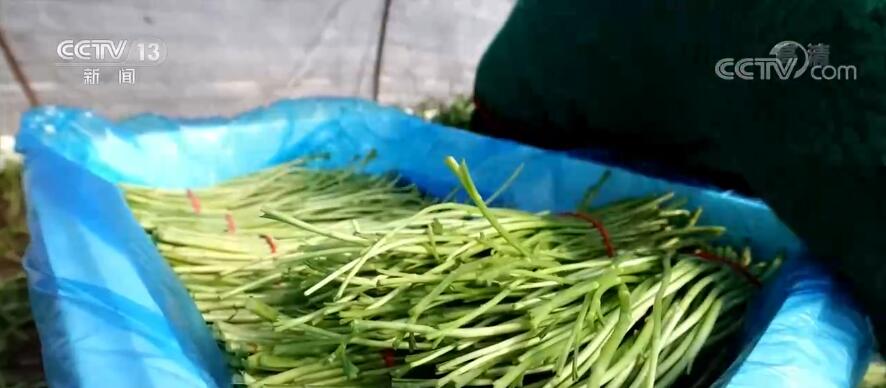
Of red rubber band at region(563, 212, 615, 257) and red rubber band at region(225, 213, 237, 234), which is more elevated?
red rubber band at region(563, 212, 615, 257)

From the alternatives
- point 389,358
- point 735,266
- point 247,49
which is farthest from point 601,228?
point 247,49

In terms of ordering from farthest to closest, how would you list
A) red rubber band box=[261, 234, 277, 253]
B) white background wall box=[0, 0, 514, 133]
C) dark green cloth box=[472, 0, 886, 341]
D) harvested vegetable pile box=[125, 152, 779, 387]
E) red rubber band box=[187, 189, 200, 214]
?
white background wall box=[0, 0, 514, 133], red rubber band box=[187, 189, 200, 214], red rubber band box=[261, 234, 277, 253], dark green cloth box=[472, 0, 886, 341], harvested vegetable pile box=[125, 152, 779, 387]

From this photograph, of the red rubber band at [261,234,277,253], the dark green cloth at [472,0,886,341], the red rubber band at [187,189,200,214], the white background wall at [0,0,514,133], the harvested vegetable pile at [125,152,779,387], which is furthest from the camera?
the white background wall at [0,0,514,133]

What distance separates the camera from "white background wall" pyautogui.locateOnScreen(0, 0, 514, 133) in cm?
135

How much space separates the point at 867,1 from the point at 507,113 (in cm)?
57

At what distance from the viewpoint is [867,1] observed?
2.22 feet

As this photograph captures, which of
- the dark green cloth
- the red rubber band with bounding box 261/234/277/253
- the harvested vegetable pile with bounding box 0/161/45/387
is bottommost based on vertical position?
the harvested vegetable pile with bounding box 0/161/45/387

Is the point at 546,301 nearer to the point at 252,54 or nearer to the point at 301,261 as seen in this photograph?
the point at 301,261

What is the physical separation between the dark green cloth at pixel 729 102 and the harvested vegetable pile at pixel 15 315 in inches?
27.3

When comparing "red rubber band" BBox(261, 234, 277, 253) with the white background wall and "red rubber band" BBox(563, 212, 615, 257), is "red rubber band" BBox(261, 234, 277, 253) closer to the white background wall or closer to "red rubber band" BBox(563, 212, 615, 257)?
"red rubber band" BBox(563, 212, 615, 257)

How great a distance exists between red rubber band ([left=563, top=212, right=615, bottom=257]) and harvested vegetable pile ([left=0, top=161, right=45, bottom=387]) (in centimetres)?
62

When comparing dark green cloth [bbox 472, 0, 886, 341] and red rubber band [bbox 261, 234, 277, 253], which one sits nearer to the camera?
dark green cloth [bbox 472, 0, 886, 341]

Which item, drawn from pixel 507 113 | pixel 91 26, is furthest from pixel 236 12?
pixel 507 113

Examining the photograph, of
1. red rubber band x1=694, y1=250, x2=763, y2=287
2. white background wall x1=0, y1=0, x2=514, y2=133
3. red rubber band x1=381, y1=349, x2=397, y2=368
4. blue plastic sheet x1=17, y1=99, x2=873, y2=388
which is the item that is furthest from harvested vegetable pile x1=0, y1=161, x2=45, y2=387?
red rubber band x1=694, y1=250, x2=763, y2=287
